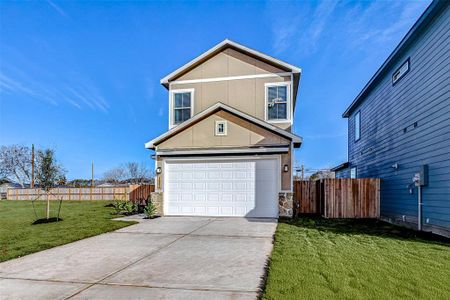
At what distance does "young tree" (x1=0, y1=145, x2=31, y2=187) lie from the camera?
32.8 meters

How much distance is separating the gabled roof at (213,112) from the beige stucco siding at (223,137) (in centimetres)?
14

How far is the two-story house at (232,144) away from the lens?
1088 centimetres

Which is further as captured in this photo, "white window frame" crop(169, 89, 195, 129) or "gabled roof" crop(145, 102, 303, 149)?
"white window frame" crop(169, 89, 195, 129)

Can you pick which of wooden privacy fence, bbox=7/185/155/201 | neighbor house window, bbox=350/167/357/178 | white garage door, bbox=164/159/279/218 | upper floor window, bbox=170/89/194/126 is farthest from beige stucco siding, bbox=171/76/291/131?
wooden privacy fence, bbox=7/185/155/201

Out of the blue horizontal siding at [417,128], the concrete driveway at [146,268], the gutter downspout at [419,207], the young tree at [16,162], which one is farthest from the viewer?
the young tree at [16,162]

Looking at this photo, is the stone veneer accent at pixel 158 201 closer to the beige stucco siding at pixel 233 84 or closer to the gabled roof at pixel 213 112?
the gabled roof at pixel 213 112

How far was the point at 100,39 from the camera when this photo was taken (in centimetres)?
1470

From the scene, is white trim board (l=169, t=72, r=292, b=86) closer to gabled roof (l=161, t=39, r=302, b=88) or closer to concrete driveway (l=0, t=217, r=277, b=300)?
gabled roof (l=161, t=39, r=302, b=88)

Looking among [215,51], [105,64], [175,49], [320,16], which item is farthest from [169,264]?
[105,64]

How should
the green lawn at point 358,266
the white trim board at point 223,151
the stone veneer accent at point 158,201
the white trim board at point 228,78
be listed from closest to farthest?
the green lawn at point 358,266 < the white trim board at point 223,151 < the stone veneer accent at point 158,201 < the white trim board at point 228,78

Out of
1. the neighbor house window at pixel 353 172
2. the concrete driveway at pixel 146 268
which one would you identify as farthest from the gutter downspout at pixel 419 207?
the neighbor house window at pixel 353 172

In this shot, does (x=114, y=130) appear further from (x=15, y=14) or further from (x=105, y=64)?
(x=15, y=14)

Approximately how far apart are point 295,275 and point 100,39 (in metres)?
15.0

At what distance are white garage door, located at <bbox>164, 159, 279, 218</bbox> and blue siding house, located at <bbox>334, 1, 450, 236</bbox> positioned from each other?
4381 millimetres
